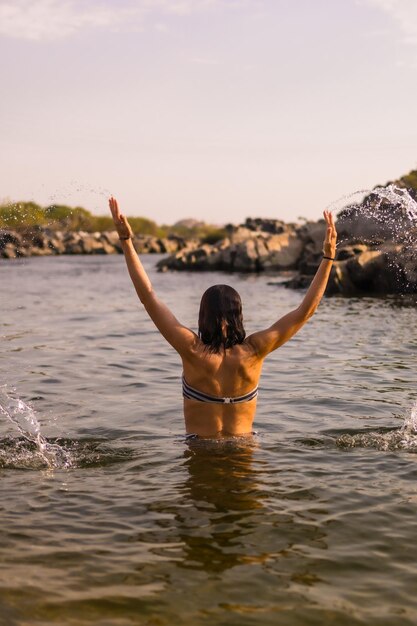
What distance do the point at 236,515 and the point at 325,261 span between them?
2.08m

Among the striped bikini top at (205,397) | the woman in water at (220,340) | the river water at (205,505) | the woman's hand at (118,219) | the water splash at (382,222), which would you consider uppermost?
the water splash at (382,222)

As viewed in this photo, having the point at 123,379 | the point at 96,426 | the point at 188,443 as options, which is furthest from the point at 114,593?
the point at 123,379

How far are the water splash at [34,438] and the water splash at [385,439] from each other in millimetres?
2859

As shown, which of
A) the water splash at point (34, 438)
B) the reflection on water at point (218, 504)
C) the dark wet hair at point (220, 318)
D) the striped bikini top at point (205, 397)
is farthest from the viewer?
the water splash at point (34, 438)

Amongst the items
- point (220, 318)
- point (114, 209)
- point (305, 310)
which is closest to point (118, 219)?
point (114, 209)

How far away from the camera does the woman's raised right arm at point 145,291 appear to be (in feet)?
19.8

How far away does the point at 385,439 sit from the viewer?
8.48 metres

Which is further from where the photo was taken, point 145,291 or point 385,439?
point 385,439

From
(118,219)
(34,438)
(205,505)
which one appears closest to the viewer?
(118,219)

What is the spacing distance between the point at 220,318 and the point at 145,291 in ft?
2.30

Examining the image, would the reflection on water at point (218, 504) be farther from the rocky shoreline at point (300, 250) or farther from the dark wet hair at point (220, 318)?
the rocky shoreline at point (300, 250)

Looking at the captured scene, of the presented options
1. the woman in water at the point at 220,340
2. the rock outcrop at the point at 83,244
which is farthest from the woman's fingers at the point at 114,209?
the rock outcrop at the point at 83,244

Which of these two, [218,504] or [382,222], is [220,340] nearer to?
[218,504]

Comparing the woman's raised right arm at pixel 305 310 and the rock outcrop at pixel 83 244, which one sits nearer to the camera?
the woman's raised right arm at pixel 305 310
